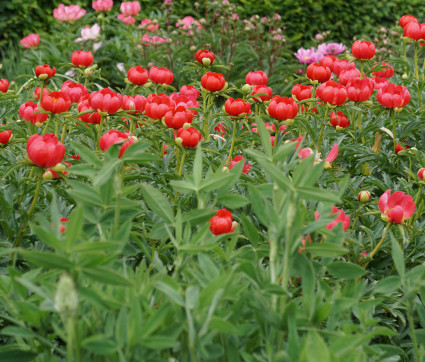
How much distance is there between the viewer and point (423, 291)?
3.33 ft

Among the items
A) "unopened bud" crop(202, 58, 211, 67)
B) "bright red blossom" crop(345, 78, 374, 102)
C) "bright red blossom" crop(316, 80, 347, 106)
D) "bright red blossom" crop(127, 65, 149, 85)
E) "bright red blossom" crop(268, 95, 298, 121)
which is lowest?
"bright red blossom" crop(127, 65, 149, 85)

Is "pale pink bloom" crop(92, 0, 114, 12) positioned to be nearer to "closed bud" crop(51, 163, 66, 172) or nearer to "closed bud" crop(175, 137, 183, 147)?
"closed bud" crop(175, 137, 183, 147)

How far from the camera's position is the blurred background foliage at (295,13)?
628 centimetres

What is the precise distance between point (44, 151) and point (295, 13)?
21.8ft

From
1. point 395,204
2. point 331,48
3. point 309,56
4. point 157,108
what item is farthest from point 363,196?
point 331,48

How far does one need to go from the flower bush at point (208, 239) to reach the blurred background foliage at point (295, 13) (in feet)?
14.1

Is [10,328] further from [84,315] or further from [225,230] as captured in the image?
[225,230]

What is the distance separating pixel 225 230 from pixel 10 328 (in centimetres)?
56

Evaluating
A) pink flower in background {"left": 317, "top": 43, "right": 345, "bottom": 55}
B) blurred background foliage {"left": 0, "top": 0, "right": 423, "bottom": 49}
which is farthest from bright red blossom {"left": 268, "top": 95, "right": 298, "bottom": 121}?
blurred background foliage {"left": 0, "top": 0, "right": 423, "bottom": 49}

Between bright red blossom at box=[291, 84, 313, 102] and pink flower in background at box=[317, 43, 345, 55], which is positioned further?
pink flower in background at box=[317, 43, 345, 55]

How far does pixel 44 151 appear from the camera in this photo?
1.25 meters

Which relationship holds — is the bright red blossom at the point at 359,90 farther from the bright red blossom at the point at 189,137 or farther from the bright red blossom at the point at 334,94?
the bright red blossom at the point at 189,137

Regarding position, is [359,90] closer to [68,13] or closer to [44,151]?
[44,151]

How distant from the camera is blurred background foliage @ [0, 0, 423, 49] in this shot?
628 cm
